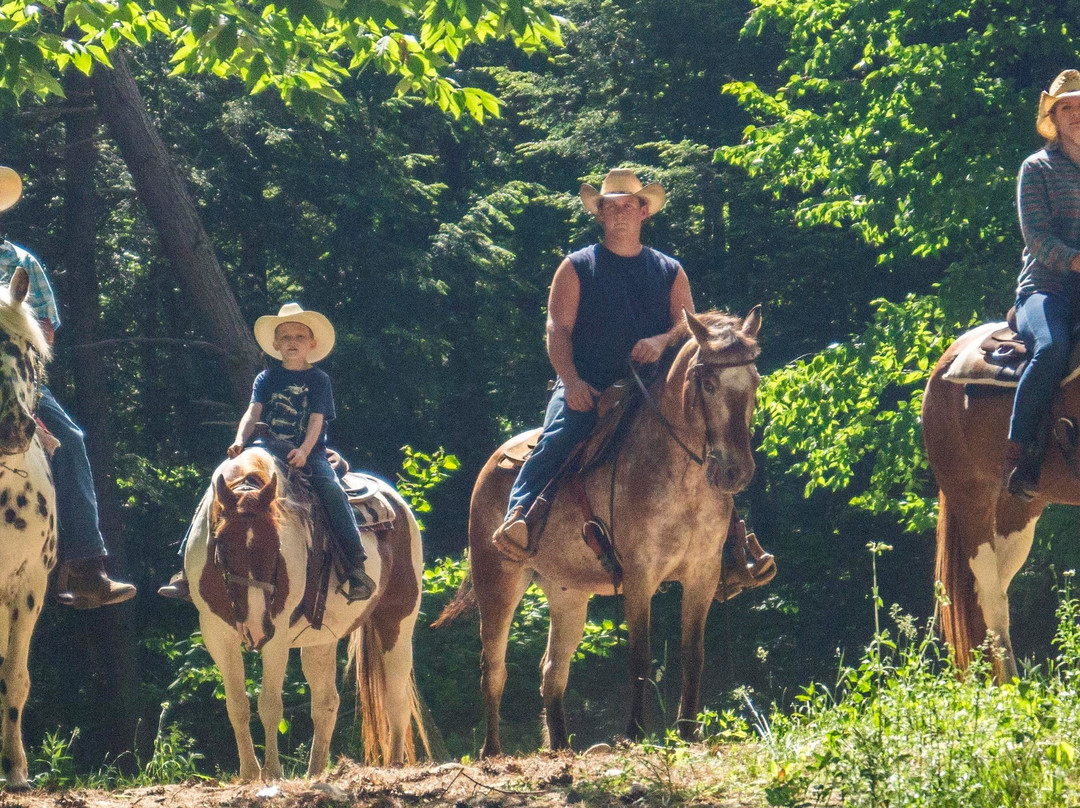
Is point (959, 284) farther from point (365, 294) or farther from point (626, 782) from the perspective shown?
point (626, 782)

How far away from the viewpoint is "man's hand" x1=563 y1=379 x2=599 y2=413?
7.61 m

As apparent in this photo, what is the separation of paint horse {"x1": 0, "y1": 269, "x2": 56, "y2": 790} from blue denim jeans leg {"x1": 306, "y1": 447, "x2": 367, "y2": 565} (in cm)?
194

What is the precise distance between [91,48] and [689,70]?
18955mm

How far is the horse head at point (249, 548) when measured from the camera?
7852 mm

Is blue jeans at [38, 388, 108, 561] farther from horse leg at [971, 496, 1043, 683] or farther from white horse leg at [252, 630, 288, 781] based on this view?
horse leg at [971, 496, 1043, 683]

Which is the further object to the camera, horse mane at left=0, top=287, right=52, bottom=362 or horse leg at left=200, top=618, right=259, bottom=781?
horse leg at left=200, top=618, right=259, bottom=781

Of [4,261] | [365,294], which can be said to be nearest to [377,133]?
[365,294]

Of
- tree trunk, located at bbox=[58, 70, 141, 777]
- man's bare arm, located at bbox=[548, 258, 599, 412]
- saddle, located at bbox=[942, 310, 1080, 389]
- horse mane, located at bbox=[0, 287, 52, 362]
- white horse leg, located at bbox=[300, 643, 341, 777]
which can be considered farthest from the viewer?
tree trunk, located at bbox=[58, 70, 141, 777]

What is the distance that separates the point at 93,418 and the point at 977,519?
14779 mm

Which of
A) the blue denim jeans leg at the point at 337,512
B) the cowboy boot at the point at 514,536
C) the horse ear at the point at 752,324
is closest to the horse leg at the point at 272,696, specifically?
the blue denim jeans leg at the point at 337,512

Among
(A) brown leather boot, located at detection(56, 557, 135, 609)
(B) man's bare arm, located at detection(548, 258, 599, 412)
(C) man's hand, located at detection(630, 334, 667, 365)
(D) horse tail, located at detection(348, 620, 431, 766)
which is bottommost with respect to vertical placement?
(D) horse tail, located at detection(348, 620, 431, 766)

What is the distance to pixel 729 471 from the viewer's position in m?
6.80

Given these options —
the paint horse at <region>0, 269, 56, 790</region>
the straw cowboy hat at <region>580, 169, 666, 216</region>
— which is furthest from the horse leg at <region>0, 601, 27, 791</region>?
the straw cowboy hat at <region>580, 169, 666, 216</region>

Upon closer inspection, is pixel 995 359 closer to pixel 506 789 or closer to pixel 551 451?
pixel 551 451
